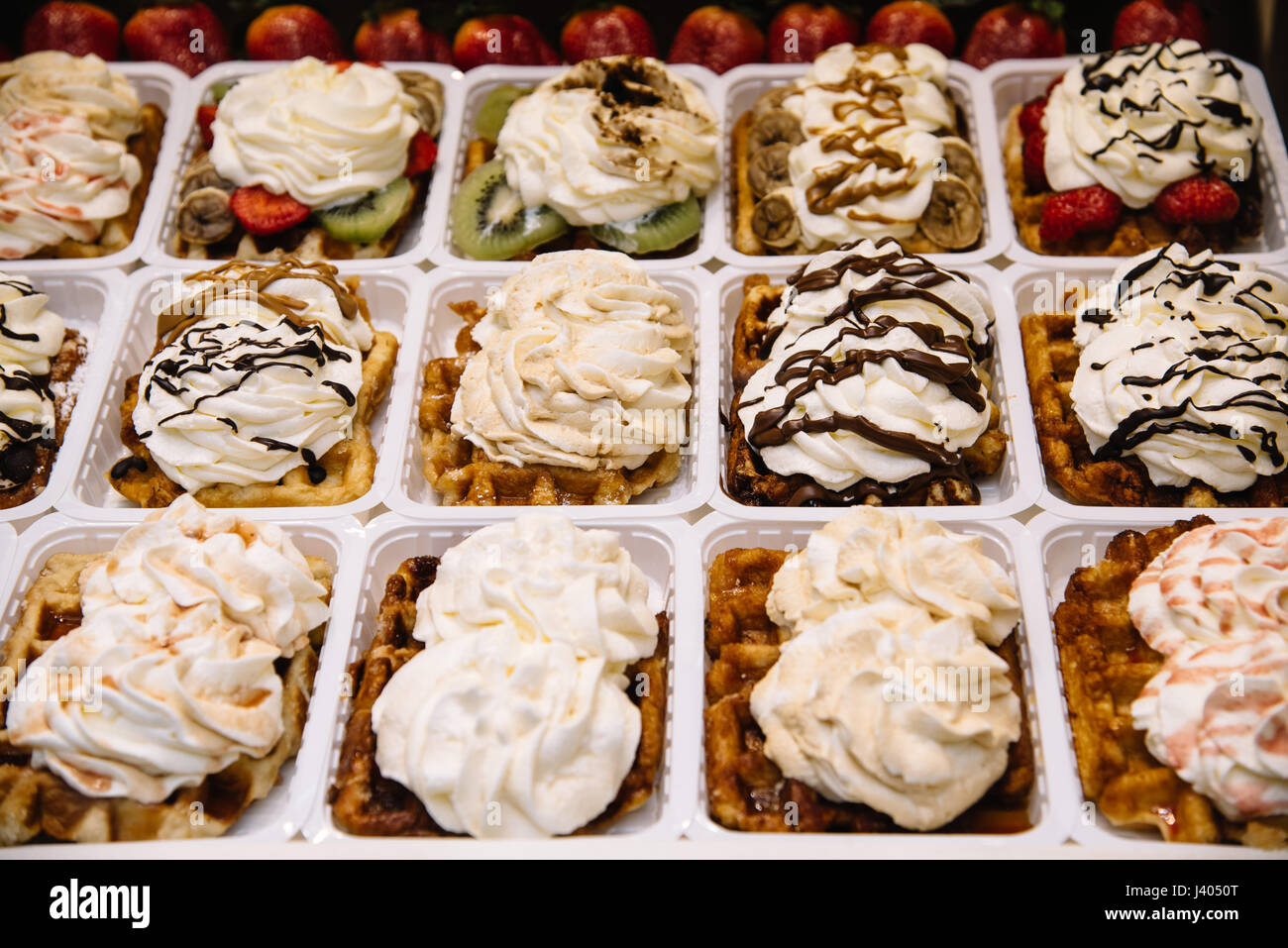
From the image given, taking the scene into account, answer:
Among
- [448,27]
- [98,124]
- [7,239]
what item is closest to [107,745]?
[7,239]

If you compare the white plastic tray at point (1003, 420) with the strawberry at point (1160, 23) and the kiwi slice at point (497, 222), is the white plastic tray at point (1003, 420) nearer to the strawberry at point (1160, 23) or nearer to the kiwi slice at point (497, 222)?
the kiwi slice at point (497, 222)

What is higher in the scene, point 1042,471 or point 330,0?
point 330,0

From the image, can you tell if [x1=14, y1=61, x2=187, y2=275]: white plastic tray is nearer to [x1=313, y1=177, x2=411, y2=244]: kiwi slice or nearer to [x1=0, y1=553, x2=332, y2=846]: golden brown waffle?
[x1=313, y1=177, x2=411, y2=244]: kiwi slice

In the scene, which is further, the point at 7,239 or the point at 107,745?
the point at 7,239

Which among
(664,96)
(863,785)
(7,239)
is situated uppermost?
(664,96)

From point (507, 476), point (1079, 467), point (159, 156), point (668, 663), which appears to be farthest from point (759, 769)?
point (159, 156)

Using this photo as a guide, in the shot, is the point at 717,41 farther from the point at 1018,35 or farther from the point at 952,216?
the point at 952,216
